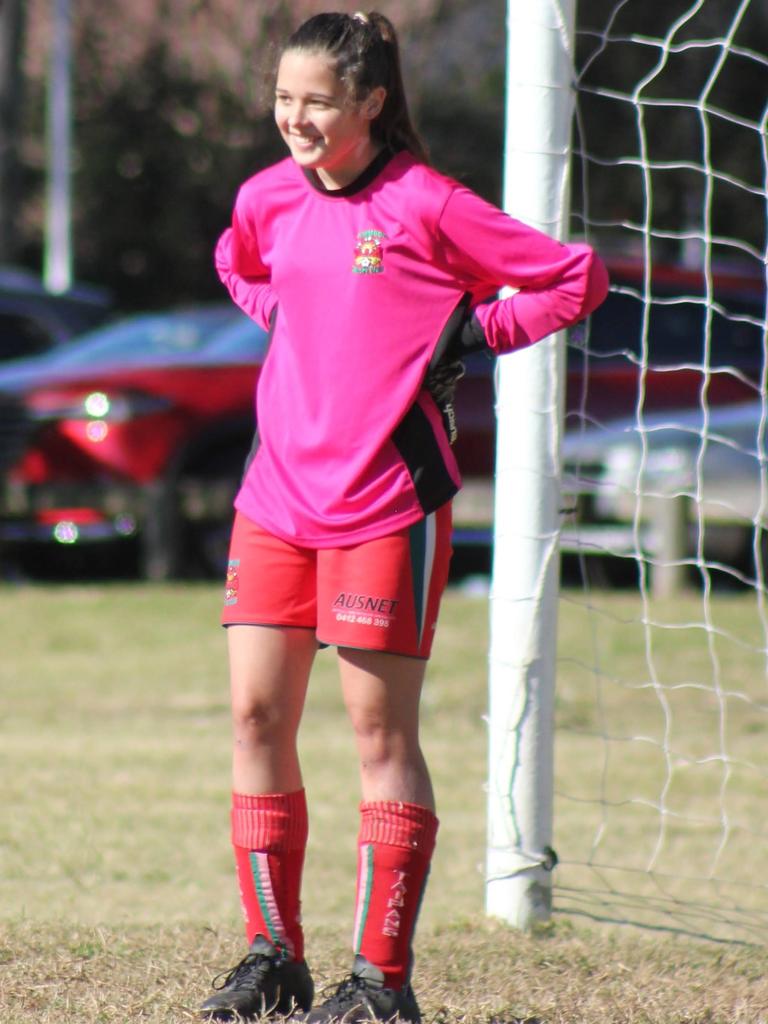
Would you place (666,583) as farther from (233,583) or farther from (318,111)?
(318,111)

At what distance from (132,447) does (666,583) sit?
3145 mm

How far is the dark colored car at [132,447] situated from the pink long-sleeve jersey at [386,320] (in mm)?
6420

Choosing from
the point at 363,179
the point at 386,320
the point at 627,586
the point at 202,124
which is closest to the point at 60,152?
the point at 202,124

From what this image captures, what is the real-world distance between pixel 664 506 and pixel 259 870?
6795 millimetres

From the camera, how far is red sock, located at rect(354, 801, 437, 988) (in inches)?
124

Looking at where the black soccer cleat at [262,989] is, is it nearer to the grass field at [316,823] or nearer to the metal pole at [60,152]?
the grass field at [316,823]

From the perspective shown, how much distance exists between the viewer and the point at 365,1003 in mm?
3082

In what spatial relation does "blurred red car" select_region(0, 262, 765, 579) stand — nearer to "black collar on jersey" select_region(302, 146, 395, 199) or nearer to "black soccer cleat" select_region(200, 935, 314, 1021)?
"black collar on jersey" select_region(302, 146, 395, 199)

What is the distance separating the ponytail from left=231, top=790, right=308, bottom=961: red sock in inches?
50.3

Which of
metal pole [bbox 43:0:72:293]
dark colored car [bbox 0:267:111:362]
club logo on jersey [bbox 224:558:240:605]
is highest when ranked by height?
metal pole [bbox 43:0:72:293]

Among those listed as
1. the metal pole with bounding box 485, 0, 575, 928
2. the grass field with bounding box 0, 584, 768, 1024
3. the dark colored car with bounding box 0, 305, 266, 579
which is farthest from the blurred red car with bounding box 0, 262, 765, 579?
the metal pole with bounding box 485, 0, 575, 928

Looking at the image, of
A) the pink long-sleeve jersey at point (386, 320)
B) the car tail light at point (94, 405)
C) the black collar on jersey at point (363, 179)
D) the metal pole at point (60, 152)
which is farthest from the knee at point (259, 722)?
the metal pole at point (60, 152)

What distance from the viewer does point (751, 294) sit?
35.4 ft

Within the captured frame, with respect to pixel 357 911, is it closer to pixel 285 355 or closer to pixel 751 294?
pixel 285 355
